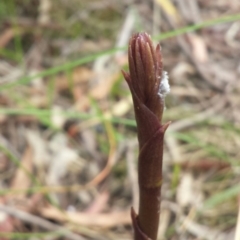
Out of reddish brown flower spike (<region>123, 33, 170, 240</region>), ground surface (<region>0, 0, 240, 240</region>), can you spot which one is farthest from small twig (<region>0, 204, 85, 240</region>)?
reddish brown flower spike (<region>123, 33, 170, 240</region>)

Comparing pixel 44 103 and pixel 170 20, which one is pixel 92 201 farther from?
pixel 170 20

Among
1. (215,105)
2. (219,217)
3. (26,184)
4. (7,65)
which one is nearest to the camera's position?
(219,217)

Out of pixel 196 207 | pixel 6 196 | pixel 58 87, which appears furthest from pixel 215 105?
pixel 6 196

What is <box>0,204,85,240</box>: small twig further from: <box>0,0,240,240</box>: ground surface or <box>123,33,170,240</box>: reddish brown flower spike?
<box>123,33,170,240</box>: reddish brown flower spike

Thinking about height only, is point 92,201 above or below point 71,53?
below

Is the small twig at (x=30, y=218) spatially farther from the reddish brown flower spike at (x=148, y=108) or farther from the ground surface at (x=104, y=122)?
the reddish brown flower spike at (x=148, y=108)

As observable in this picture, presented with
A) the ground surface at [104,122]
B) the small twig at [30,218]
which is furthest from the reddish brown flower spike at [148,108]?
the small twig at [30,218]
